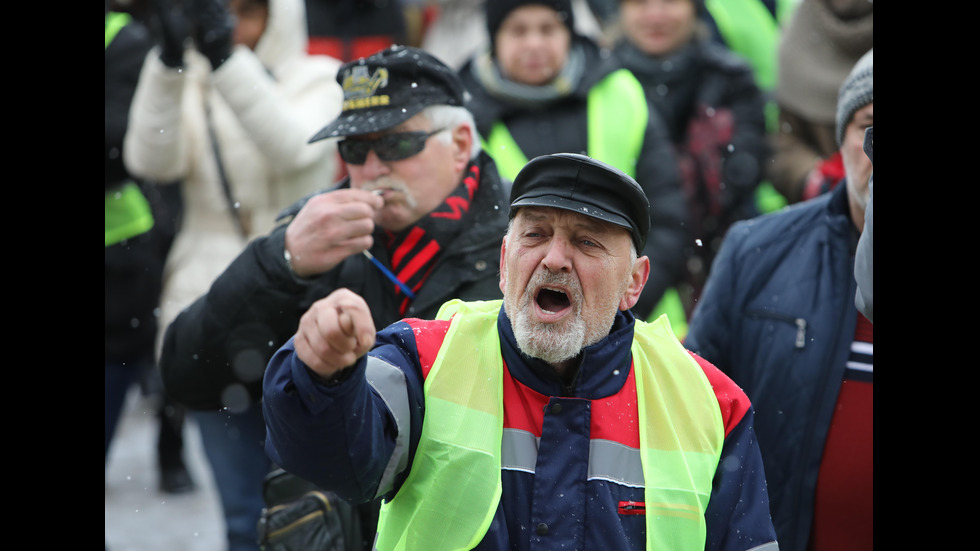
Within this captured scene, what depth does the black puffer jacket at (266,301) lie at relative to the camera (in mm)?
3871

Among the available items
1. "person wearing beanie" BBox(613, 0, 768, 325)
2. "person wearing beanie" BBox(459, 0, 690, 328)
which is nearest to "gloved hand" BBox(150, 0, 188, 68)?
"person wearing beanie" BBox(459, 0, 690, 328)

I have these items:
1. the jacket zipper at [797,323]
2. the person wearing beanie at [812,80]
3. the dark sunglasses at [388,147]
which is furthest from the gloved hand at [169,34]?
the person wearing beanie at [812,80]

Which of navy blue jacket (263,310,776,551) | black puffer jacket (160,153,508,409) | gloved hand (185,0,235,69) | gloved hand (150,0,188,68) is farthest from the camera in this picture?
gloved hand (150,0,188,68)

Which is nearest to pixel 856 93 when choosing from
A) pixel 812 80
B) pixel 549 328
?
pixel 549 328

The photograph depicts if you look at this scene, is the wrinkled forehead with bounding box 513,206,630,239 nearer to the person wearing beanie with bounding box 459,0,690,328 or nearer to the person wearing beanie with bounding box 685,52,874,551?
the person wearing beanie with bounding box 685,52,874,551

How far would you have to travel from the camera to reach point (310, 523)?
3.76 metres

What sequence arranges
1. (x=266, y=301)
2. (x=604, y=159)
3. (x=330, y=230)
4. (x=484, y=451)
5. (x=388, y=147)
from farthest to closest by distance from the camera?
(x=604, y=159) < (x=388, y=147) < (x=266, y=301) < (x=330, y=230) < (x=484, y=451)

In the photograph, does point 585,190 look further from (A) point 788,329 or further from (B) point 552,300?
(A) point 788,329

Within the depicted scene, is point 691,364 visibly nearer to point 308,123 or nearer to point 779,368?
point 779,368

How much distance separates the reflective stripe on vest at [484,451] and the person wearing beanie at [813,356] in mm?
918

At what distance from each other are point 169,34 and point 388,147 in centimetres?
176

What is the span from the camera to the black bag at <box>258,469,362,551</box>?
3.74 m

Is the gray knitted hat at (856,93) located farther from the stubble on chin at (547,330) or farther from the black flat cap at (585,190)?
the stubble on chin at (547,330)

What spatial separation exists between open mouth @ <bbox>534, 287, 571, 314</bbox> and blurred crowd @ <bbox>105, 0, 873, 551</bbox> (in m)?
0.77
